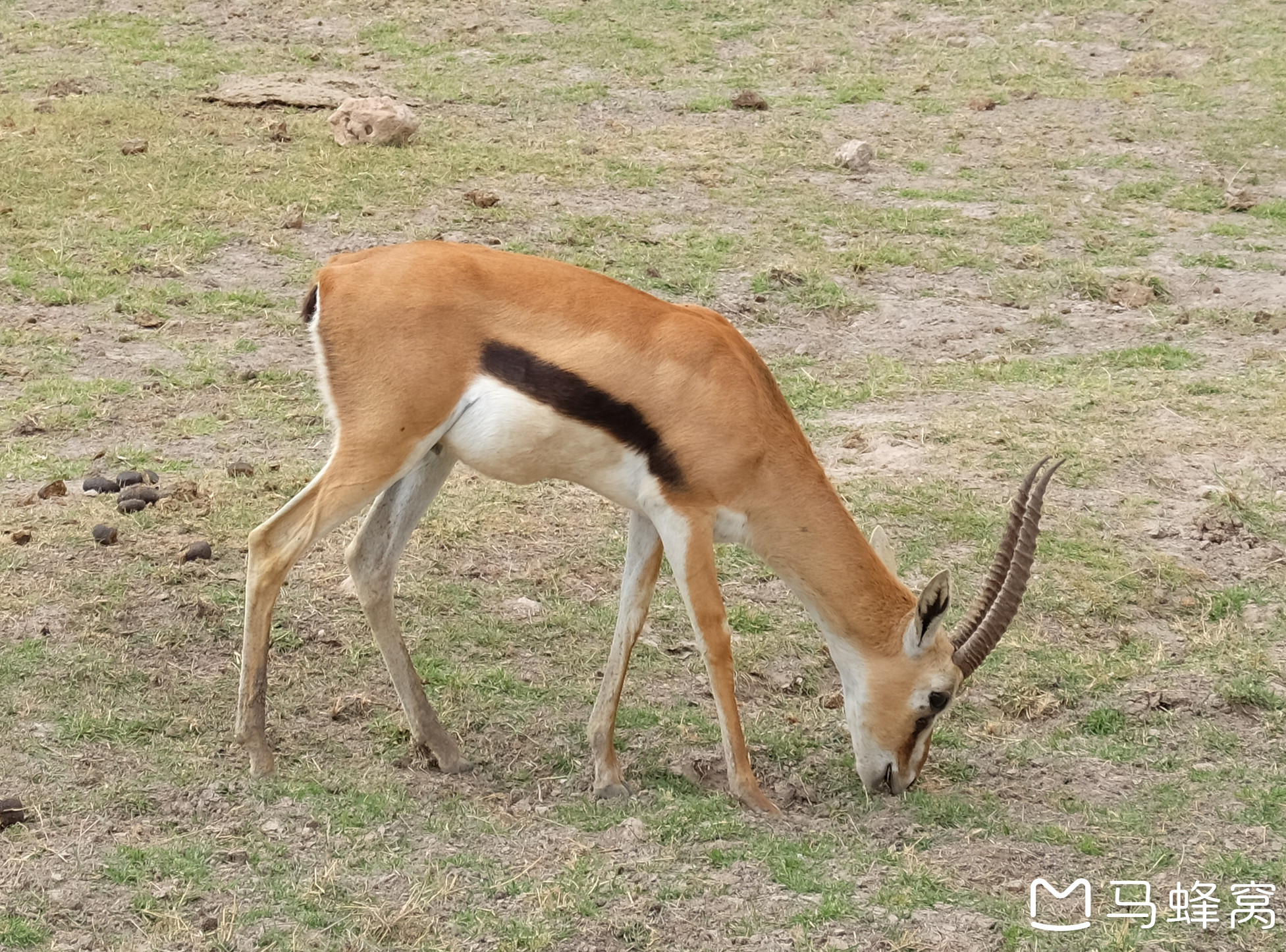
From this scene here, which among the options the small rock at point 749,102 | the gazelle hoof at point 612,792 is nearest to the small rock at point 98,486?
the gazelle hoof at point 612,792

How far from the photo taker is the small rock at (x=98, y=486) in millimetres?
6801

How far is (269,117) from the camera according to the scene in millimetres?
11758

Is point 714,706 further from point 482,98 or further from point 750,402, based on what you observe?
point 482,98

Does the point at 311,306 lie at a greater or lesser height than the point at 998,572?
greater

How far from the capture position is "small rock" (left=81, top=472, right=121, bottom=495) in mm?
6801

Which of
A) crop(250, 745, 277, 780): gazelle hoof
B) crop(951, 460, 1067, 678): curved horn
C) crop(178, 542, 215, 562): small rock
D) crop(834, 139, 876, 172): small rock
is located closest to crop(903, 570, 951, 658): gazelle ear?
crop(951, 460, 1067, 678): curved horn

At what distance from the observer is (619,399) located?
4742mm

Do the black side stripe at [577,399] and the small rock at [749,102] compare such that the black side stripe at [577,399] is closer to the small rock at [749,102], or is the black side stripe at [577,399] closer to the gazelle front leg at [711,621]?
the gazelle front leg at [711,621]

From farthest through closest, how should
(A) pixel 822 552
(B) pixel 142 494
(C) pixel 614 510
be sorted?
(C) pixel 614 510 < (B) pixel 142 494 < (A) pixel 822 552

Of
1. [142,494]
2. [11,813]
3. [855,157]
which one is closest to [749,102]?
[855,157]

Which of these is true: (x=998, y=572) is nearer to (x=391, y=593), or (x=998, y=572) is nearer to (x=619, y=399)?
(x=619, y=399)

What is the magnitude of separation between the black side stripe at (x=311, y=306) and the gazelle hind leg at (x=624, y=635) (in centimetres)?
126

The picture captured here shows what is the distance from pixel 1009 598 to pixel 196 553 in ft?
11.0

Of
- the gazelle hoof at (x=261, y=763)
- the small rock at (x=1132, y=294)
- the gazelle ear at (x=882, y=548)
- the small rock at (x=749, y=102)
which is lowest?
the small rock at (x=1132, y=294)
